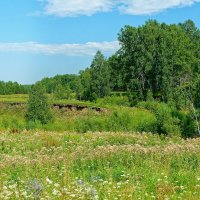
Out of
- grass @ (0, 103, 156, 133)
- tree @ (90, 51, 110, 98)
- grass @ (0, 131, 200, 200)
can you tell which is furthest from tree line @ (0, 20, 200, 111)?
grass @ (0, 131, 200, 200)

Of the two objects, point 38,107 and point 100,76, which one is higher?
point 100,76

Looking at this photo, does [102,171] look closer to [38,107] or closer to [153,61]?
[38,107]

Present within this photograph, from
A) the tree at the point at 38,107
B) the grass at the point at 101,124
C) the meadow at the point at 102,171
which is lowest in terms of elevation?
the grass at the point at 101,124

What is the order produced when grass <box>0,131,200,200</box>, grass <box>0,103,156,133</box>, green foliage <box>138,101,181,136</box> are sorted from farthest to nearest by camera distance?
1. grass <box>0,103,156,133</box>
2. green foliage <box>138,101,181,136</box>
3. grass <box>0,131,200,200</box>

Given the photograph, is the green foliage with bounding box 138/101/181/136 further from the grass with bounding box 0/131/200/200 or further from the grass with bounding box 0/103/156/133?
the grass with bounding box 0/131/200/200

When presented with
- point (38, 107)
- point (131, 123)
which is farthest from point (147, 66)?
point (131, 123)

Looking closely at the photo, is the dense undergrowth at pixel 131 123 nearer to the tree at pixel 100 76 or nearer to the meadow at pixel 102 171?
the meadow at pixel 102 171

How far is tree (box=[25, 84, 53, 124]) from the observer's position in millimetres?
36562

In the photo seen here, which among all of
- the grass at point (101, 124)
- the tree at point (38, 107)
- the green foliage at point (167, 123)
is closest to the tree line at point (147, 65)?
the tree at point (38, 107)

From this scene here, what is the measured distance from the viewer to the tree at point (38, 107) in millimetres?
36562

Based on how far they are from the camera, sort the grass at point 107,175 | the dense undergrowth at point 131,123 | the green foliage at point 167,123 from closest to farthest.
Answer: the grass at point 107,175 < the green foliage at point 167,123 < the dense undergrowth at point 131,123

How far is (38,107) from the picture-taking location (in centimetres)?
3703

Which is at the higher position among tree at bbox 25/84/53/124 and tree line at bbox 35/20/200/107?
tree line at bbox 35/20/200/107

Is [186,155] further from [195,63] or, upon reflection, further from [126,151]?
[195,63]
